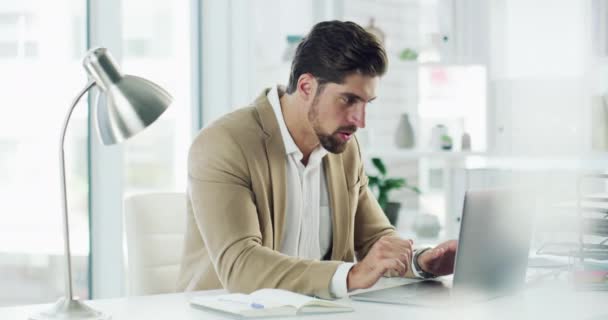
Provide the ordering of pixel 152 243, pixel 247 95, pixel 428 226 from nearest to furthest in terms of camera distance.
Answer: pixel 152 243
pixel 428 226
pixel 247 95

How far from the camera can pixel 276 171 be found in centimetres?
207

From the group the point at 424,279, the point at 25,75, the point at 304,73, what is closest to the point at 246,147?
the point at 304,73

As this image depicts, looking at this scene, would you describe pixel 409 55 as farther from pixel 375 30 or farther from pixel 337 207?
pixel 337 207

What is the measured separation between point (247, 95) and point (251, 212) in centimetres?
229

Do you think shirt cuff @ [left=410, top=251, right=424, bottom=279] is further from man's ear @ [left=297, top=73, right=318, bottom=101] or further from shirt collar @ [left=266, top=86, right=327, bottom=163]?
man's ear @ [left=297, top=73, right=318, bottom=101]

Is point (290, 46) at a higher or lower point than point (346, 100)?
higher

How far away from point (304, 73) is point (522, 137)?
2093 mm

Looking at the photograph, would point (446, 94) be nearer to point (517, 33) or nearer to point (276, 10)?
point (517, 33)

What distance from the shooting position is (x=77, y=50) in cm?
328

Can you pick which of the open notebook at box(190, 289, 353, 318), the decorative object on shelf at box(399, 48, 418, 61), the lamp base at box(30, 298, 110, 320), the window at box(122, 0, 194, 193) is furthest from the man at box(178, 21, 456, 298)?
the decorative object on shelf at box(399, 48, 418, 61)

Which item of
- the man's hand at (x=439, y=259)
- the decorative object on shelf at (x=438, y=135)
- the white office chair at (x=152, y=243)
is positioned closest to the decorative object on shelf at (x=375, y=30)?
the decorative object on shelf at (x=438, y=135)

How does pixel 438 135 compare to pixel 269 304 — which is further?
pixel 438 135

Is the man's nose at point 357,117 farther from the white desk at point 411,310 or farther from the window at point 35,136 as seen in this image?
the window at point 35,136

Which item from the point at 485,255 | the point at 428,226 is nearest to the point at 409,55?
the point at 428,226
